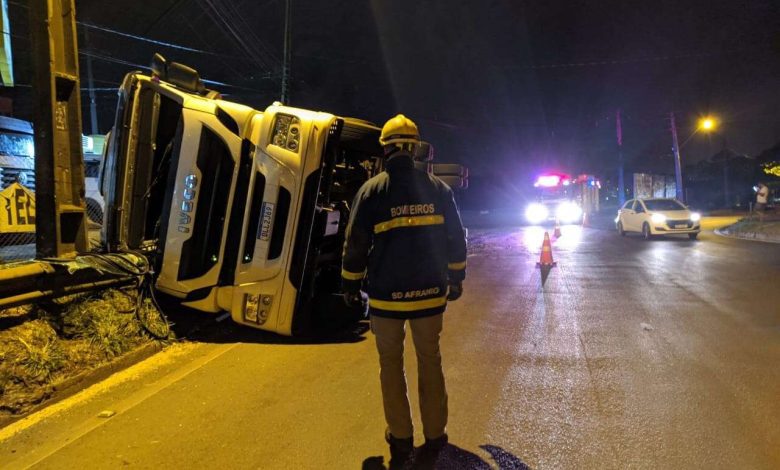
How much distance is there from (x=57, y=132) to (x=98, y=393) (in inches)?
111

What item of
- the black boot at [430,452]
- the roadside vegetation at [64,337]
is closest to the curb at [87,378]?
the roadside vegetation at [64,337]

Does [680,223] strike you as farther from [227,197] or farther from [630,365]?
[227,197]

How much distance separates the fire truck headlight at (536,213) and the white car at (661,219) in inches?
380

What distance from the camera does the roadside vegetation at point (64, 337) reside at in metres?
3.93

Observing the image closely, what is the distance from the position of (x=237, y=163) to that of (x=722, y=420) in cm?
451

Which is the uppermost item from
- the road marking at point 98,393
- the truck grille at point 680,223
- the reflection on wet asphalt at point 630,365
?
the truck grille at point 680,223

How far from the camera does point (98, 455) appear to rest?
323 cm

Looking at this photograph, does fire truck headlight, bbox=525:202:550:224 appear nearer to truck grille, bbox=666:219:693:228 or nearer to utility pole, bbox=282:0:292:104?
truck grille, bbox=666:219:693:228

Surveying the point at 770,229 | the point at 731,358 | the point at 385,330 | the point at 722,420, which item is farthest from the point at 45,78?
the point at 770,229

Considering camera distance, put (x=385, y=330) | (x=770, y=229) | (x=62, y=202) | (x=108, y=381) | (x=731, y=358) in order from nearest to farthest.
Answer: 1. (x=385, y=330)
2. (x=108, y=381)
3. (x=731, y=358)
4. (x=62, y=202)
5. (x=770, y=229)

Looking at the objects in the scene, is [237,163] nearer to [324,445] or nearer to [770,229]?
[324,445]

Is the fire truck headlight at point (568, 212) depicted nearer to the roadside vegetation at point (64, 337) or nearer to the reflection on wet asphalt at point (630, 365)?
the reflection on wet asphalt at point (630, 365)

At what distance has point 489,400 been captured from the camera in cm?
401

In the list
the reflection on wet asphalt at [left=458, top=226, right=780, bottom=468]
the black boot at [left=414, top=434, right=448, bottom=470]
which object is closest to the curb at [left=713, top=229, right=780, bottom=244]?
the reflection on wet asphalt at [left=458, top=226, right=780, bottom=468]
